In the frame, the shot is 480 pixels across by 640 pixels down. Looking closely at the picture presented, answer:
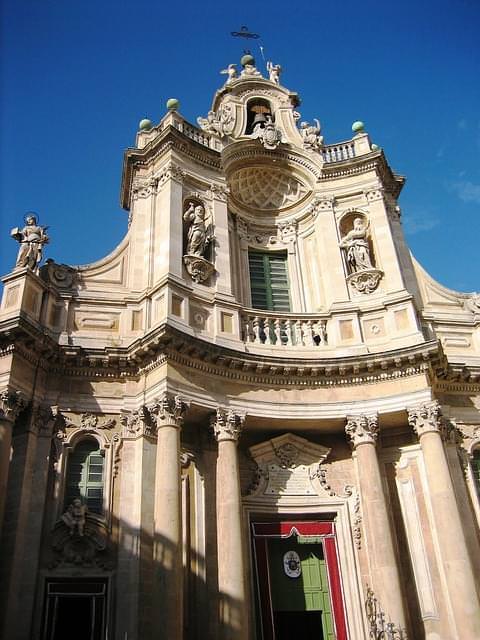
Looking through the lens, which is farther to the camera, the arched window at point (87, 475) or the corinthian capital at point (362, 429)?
the corinthian capital at point (362, 429)

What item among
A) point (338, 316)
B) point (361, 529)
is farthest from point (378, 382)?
point (361, 529)

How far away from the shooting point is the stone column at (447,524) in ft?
40.3

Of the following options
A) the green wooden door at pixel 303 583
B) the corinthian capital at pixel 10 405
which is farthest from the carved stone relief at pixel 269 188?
the green wooden door at pixel 303 583

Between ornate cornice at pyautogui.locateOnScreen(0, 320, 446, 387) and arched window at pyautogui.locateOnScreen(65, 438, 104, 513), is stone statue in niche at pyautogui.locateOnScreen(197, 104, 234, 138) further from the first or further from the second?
arched window at pyautogui.locateOnScreen(65, 438, 104, 513)

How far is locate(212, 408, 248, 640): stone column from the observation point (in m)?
11.8

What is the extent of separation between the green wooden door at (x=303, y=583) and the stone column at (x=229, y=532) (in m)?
1.85

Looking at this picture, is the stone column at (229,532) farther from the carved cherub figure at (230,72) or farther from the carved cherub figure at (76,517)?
the carved cherub figure at (230,72)

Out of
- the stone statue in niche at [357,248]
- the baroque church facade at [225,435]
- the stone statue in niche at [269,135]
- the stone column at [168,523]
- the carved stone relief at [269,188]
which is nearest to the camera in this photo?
the stone column at [168,523]

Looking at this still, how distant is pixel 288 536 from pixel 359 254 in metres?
7.61

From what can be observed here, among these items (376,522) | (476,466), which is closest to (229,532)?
(376,522)

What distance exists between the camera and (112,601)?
1216 cm

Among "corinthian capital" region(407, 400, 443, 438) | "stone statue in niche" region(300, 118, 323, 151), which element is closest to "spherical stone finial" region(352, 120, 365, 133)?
"stone statue in niche" region(300, 118, 323, 151)

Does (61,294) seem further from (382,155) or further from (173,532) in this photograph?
(382,155)

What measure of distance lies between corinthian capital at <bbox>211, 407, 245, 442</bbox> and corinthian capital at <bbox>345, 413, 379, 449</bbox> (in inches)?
98.8
